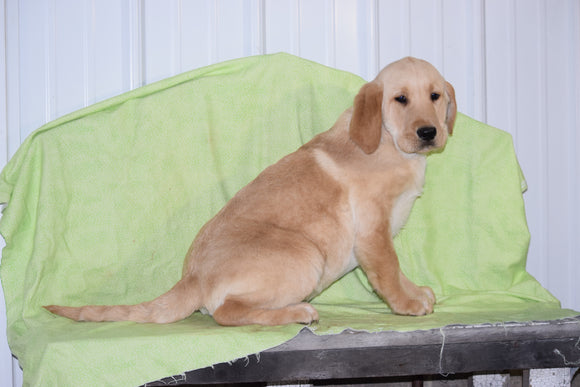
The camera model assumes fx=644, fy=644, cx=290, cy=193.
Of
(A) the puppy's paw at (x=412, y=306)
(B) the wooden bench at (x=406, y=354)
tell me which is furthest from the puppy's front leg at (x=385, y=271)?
(B) the wooden bench at (x=406, y=354)

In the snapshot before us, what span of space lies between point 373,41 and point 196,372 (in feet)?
8.98

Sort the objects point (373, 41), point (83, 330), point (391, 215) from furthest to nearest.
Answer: point (373, 41), point (391, 215), point (83, 330)

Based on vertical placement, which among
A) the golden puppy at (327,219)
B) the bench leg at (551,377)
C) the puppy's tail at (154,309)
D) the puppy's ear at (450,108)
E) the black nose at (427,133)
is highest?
the puppy's ear at (450,108)

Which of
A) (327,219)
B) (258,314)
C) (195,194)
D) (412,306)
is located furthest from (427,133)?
(195,194)

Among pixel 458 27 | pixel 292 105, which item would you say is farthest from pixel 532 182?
pixel 292 105

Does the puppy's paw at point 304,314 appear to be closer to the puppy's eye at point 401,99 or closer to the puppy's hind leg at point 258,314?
the puppy's hind leg at point 258,314

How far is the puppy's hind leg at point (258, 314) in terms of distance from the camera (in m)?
3.02

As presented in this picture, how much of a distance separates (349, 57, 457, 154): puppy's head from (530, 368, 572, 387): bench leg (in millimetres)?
1265

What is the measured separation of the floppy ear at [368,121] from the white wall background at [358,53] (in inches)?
41.5

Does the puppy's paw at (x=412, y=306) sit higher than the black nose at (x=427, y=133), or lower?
lower

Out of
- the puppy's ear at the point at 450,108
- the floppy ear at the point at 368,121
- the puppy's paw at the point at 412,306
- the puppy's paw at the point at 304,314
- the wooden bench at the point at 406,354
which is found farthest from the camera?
the puppy's ear at the point at 450,108

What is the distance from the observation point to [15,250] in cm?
385

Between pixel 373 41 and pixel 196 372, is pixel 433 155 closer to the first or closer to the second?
pixel 373 41

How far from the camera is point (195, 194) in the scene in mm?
4129
